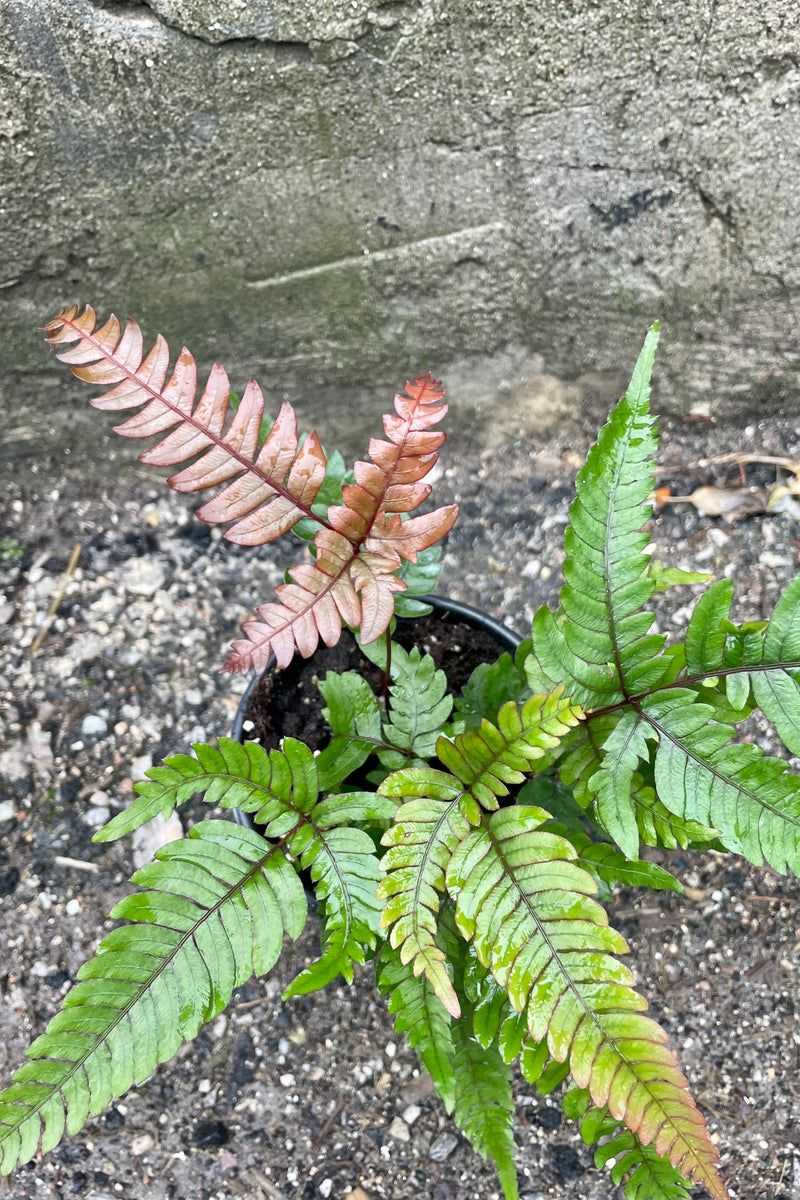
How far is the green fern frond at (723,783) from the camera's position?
116 centimetres

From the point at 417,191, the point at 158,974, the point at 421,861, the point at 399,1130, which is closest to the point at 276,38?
the point at 417,191

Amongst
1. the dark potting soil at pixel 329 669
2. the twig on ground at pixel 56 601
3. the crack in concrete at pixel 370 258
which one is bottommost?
the dark potting soil at pixel 329 669

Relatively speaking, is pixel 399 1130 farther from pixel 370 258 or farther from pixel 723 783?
pixel 370 258

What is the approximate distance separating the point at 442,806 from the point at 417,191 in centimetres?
123

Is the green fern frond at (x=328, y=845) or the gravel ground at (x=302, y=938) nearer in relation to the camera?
the green fern frond at (x=328, y=845)

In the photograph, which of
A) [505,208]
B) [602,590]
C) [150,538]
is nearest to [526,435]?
[505,208]

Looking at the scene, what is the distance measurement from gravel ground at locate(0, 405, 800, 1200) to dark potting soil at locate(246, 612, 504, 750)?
0.40m

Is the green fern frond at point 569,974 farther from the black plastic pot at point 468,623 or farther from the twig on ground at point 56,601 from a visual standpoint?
the twig on ground at point 56,601

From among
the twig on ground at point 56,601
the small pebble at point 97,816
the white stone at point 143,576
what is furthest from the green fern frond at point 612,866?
the twig on ground at point 56,601

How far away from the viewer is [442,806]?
1.22 m

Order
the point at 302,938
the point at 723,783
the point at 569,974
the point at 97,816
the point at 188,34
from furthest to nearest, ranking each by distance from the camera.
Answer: the point at 97,816, the point at 302,938, the point at 188,34, the point at 723,783, the point at 569,974

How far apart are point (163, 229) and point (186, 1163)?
169 centimetres

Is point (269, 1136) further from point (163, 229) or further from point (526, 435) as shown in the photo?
point (163, 229)

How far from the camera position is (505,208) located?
192 centimetres
